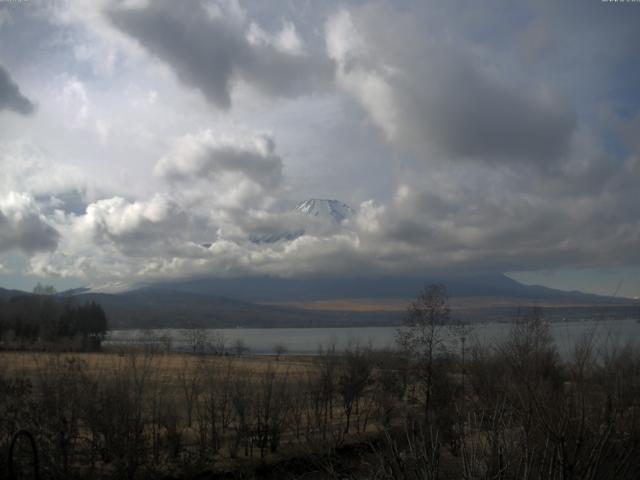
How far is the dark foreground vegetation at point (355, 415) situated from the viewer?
26.0 ft

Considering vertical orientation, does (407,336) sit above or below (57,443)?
above

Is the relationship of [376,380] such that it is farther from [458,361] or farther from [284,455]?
[284,455]

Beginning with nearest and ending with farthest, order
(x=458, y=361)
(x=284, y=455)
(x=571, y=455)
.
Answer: (x=571, y=455) < (x=284, y=455) < (x=458, y=361)

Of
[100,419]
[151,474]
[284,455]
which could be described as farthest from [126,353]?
[284,455]

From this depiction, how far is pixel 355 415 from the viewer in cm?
4225

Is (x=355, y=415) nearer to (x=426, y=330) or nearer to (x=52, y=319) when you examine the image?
(x=426, y=330)

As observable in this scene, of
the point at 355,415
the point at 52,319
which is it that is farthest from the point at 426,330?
the point at 52,319

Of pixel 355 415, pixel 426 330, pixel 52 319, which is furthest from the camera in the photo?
pixel 52 319

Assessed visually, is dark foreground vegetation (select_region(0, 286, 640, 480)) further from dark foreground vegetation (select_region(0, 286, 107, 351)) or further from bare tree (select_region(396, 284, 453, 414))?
dark foreground vegetation (select_region(0, 286, 107, 351))

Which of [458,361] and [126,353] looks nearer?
[126,353]

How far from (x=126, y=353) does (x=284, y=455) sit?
10.2 metres

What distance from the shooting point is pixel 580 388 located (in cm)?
834

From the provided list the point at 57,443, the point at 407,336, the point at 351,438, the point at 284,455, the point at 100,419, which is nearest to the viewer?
the point at 57,443

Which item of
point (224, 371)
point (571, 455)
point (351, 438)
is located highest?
point (571, 455)
